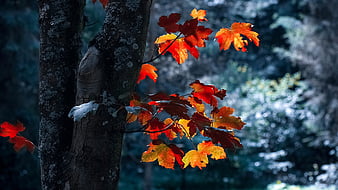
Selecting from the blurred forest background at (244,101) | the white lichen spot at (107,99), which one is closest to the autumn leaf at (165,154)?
the white lichen spot at (107,99)

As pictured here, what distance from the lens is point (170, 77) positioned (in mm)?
5906

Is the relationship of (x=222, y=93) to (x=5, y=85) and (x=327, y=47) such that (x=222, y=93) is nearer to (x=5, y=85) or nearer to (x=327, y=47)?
(x=5, y=85)

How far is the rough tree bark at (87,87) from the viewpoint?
0.99m

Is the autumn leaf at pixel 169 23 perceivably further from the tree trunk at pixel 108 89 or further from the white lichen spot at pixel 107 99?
the white lichen spot at pixel 107 99

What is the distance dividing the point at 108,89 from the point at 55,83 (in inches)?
7.7

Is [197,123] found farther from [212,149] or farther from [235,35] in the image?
[235,35]

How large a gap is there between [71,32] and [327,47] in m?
6.21

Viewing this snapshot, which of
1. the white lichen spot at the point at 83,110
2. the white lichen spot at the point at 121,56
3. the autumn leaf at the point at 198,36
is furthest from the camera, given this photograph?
the autumn leaf at the point at 198,36

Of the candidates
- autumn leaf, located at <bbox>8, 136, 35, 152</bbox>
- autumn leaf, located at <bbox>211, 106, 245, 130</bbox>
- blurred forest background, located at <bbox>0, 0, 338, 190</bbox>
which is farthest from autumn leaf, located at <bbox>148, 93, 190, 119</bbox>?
blurred forest background, located at <bbox>0, 0, 338, 190</bbox>

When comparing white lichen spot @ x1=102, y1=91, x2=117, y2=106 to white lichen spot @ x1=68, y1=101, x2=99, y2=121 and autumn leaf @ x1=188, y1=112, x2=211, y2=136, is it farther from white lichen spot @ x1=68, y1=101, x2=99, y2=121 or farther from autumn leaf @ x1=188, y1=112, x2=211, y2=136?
autumn leaf @ x1=188, y1=112, x2=211, y2=136

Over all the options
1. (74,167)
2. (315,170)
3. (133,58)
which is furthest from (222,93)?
(315,170)

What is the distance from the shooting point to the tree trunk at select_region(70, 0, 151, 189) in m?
0.99

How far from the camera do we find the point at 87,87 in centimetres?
102

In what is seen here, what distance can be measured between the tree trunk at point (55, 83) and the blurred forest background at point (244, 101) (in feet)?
11.3
